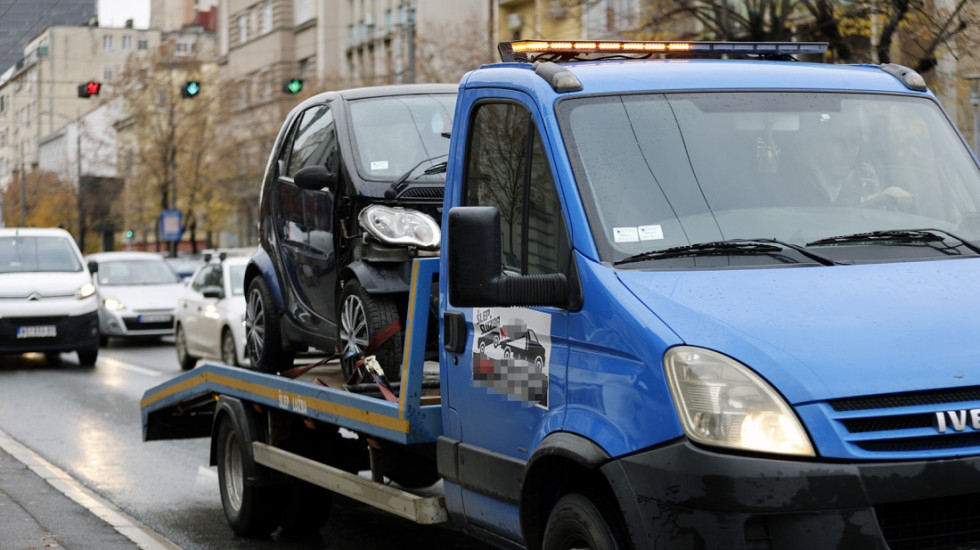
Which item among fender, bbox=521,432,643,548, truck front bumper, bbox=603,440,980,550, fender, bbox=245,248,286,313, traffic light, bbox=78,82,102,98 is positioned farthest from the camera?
traffic light, bbox=78,82,102,98

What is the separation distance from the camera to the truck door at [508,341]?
479 cm

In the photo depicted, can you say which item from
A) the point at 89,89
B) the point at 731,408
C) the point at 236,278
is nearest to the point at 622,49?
the point at 731,408

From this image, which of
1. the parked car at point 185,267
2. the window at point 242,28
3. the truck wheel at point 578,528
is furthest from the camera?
the window at point 242,28

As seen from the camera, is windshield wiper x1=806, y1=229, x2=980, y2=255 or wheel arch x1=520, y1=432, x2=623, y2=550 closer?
wheel arch x1=520, y1=432, x2=623, y2=550

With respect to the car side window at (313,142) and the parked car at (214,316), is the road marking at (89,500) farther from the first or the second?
the parked car at (214,316)

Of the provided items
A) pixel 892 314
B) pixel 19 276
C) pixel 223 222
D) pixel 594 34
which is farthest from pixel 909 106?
pixel 223 222

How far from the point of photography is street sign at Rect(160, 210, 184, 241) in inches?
2184

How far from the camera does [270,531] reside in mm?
8109

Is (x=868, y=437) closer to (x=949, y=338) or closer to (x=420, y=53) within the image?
(x=949, y=338)

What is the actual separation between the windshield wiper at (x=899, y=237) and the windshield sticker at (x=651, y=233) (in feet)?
1.64

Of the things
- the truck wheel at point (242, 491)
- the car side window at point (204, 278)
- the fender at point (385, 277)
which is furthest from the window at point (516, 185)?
the car side window at point (204, 278)

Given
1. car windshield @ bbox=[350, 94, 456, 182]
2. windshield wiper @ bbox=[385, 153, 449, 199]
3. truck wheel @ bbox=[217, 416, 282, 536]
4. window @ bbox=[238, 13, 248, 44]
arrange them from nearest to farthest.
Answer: windshield wiper @ bbox=[385, 153, 449, 199], car windshield @ bbox=[350, 94, 456, 182], truck wheel @ bbox=[217, 416, 282, 536], window @ bbox=[238, 13, 248, 44]

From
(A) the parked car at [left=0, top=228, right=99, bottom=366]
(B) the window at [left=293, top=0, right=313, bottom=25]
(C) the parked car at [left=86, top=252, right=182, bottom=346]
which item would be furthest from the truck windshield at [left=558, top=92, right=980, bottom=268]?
(B) the window at [left=293, top=0, right=313, bottom=25]

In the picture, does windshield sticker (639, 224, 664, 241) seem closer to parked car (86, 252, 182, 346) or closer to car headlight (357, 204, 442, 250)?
car headlight (357, 204, 442, 250)
